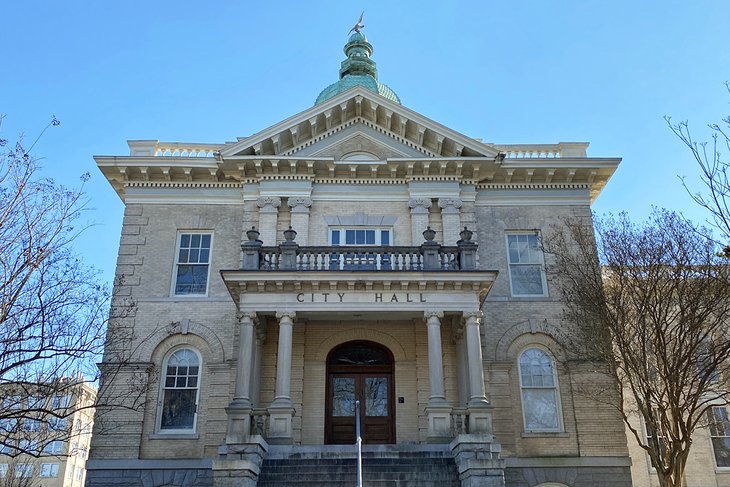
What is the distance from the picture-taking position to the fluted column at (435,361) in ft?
55.4

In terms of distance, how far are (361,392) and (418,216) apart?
5698mm

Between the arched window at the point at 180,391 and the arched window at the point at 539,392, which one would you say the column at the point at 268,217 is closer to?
the arched window at the point at 180,391

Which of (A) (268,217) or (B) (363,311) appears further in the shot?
(A) (268,217)

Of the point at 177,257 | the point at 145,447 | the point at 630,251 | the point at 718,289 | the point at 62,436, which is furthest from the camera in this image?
the point at 177,257

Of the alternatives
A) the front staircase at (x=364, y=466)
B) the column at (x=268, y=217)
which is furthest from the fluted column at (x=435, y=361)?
the column at (x=268, y=217)

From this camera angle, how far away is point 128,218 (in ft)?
70.3

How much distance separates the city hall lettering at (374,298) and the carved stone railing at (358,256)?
68 centimetres

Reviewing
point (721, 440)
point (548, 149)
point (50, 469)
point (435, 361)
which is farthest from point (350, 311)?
point (50, 469)

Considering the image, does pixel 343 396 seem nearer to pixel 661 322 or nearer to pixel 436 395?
pixel 436 395

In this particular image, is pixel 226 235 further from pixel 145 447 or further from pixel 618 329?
pixel 618 329

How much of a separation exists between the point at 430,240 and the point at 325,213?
4348mm

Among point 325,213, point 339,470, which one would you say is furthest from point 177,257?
point 339,470

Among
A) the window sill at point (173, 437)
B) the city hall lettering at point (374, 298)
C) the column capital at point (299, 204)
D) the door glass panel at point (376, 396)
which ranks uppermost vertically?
the column capital at point (299, 204)

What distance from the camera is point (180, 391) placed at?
19453mm
